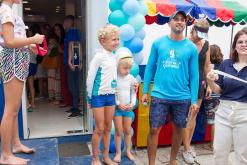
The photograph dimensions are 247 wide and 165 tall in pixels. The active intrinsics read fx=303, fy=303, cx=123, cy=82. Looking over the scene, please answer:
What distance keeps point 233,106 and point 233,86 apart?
170 mm

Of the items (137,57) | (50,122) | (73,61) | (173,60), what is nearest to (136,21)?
(137,57)

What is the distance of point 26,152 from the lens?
2799mm

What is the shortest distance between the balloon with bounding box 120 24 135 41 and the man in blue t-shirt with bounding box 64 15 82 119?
1.54 m

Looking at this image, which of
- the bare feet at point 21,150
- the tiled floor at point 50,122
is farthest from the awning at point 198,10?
the bare feet at point 21,150

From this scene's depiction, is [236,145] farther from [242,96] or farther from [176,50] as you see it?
[176,50]

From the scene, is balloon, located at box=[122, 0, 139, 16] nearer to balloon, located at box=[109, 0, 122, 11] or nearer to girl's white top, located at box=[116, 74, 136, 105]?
balloon, located at box=[109, 0, 122, 11]

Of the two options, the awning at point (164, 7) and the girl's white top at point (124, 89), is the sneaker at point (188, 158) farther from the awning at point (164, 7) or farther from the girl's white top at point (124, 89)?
the awning at point (164, 7)

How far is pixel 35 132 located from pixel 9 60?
2.49m

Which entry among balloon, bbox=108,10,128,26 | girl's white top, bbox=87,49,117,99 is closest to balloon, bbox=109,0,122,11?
balloon, bbox=108,10,128,26

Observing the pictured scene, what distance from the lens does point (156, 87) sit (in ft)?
10.5

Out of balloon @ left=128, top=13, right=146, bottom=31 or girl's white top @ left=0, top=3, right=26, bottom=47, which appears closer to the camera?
girl's white top @ left=0, top=3, right=26, bottom=47

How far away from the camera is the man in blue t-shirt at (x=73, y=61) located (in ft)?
16.8

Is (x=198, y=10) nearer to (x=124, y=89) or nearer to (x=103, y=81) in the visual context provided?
(x=124, y=89)

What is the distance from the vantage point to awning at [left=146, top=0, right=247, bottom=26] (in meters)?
4.58
